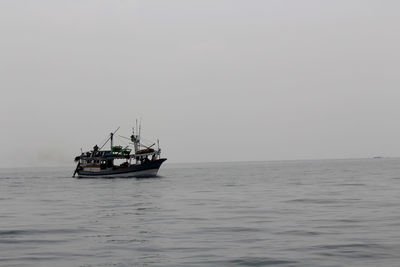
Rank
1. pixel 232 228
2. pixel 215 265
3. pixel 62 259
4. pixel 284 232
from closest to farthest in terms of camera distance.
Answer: pixel 215 265 < pixel 62 259 < pixel 284 232 < pixel 232 228

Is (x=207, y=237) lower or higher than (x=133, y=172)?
lower

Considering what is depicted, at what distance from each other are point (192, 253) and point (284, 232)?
21.6 feet

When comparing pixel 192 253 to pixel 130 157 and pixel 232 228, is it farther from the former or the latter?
pixel 130 157

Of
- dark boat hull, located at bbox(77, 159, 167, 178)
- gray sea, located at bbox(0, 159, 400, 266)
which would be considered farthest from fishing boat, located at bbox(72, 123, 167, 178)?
gray sea, located at bbox(0, 159, 400, 266)

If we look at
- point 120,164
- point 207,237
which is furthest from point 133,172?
point 207,237

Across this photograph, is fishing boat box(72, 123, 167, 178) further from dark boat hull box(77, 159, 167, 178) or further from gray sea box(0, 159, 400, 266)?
gray sea box(0, 159, 400, 266)

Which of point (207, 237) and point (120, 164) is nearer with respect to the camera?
point (207, 237)

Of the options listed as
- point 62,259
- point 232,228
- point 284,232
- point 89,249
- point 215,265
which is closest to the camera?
point 215,265

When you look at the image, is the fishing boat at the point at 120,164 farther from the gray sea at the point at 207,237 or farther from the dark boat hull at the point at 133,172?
the gray sea at the point at 207,237

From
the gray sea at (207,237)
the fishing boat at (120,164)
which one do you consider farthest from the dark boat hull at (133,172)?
the gray sea at (207,237)

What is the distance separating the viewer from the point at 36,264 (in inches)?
637

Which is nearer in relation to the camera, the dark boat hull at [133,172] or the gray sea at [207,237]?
the gray sea at [207,237]

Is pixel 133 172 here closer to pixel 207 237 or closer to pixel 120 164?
pixel 120 164

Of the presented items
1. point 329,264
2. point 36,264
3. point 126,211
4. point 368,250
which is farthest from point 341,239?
point 126,211
